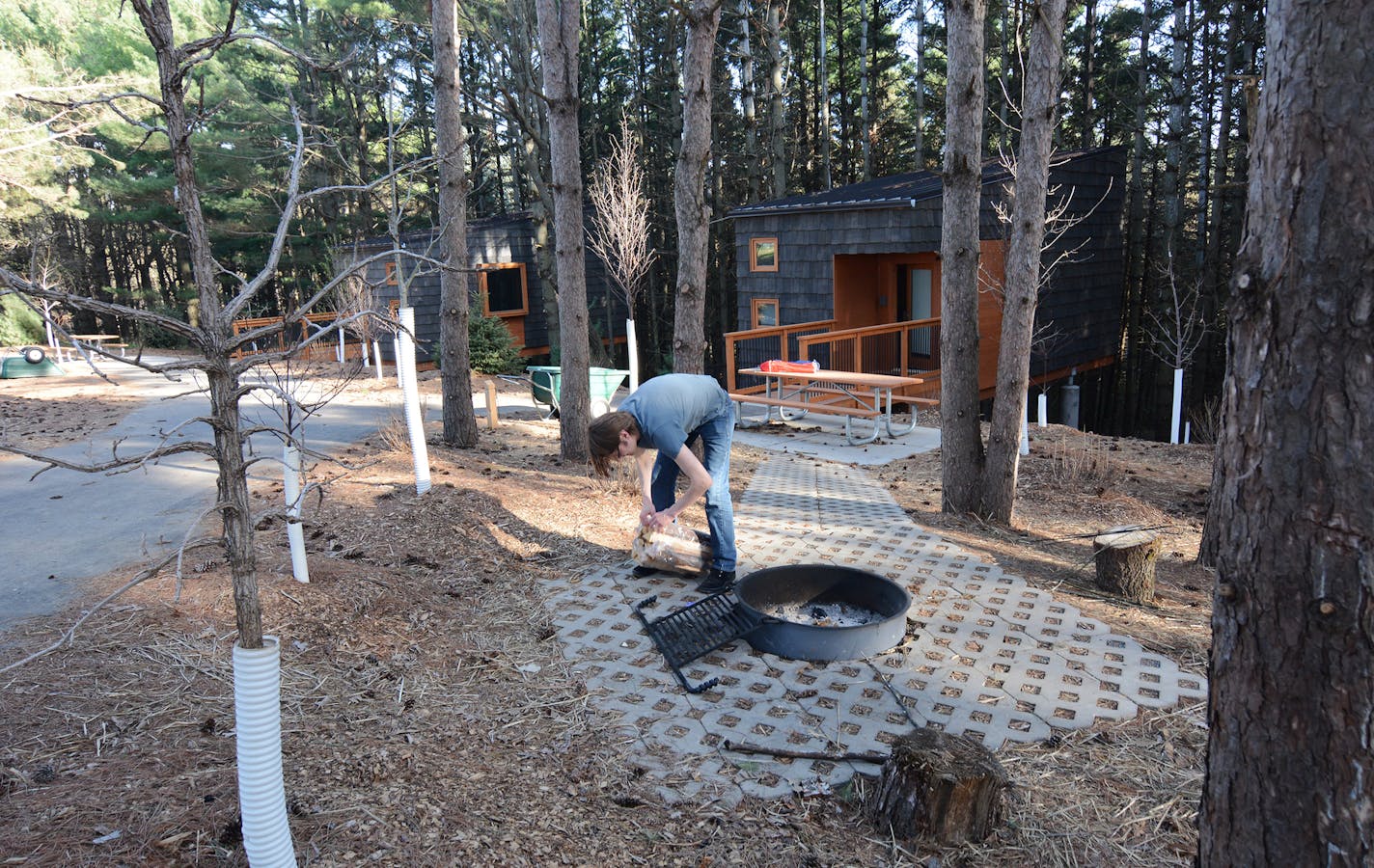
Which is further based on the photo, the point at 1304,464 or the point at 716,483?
the point at 716,483

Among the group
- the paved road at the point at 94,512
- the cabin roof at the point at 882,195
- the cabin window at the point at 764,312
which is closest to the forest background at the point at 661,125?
the cabin roof at the point at 882,195

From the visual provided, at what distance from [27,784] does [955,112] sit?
718cm

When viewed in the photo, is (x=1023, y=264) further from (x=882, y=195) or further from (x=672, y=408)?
(x=882, y=195)

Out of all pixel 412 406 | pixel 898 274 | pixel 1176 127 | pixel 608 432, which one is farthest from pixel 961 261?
pixel 1176 127

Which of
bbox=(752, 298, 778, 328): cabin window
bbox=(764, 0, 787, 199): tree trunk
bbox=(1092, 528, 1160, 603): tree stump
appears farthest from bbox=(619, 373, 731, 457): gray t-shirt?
bbox=(764, 0, 787, 199): tree trunk

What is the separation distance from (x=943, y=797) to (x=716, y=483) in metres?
2.61

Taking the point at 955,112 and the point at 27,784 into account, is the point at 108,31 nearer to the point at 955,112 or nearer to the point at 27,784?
the point at 955,112

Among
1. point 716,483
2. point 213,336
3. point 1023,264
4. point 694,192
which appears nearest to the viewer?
point 213,336

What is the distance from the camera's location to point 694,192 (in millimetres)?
8109

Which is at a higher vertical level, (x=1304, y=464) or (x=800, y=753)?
(x=1304, y=464)

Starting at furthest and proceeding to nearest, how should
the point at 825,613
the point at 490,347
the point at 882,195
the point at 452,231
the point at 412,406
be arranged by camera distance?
the point at 490,347 < the point at 882,195 < the point at 452,231 < the point at 412,406 < the point at 825,613

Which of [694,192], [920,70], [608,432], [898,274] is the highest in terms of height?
[920,70]

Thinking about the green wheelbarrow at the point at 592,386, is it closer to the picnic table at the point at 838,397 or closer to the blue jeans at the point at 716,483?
the picnic table at the point at 838,397

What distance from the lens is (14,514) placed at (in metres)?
6.91
